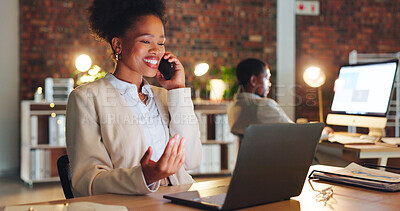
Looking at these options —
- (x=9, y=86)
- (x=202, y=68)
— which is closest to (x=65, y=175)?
(x=202, y=68)

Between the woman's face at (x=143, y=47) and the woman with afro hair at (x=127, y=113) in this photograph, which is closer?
the woman with afro hair at (x=127, y=113)

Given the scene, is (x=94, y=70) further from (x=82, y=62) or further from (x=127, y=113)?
(x=127, y=113)

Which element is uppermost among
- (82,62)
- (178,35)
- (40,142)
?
(178,35)

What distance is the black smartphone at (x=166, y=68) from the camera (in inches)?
76.9

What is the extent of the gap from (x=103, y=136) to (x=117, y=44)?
495 mm

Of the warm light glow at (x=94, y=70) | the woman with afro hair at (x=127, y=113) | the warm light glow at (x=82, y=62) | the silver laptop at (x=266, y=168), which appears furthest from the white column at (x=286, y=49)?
the silver laptop at (x=266, y=168)

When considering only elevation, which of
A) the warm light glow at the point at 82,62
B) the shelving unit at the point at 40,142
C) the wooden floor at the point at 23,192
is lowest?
the wooden floor at the point at 23,192

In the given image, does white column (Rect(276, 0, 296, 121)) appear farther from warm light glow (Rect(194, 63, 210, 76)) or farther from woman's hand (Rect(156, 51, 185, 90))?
woman's hand (Rect(156, 51, 185, 90))

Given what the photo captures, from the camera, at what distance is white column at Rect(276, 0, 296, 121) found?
20.8 ft

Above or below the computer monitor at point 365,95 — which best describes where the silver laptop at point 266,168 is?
below

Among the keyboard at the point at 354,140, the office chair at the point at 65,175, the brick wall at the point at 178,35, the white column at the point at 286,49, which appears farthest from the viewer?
the white column at the point at 286,49

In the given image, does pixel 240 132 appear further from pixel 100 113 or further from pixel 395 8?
pixel 395 8

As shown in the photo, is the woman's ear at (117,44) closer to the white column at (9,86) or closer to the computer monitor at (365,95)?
the computer monitor at (365,95)

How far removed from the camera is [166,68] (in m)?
1.98
